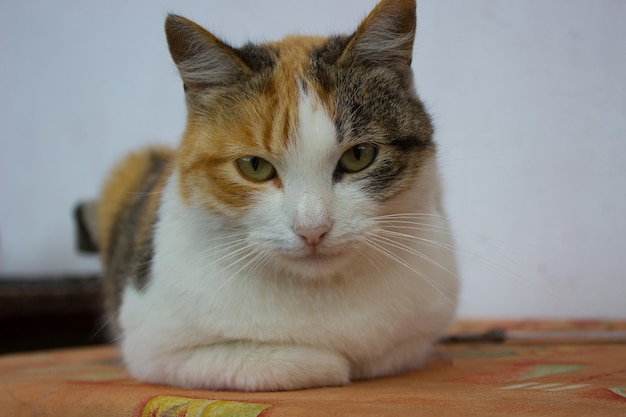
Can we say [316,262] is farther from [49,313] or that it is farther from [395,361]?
[49,313]

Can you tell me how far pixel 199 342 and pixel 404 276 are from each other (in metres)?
0.48

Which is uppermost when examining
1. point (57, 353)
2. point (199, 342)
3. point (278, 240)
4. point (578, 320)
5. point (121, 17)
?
point (121, 17)

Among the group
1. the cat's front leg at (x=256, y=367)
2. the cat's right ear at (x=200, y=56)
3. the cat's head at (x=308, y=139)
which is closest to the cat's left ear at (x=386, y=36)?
the cat's head at (x=308, y=139)

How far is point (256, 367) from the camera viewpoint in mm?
1271

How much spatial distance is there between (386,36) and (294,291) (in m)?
0.59

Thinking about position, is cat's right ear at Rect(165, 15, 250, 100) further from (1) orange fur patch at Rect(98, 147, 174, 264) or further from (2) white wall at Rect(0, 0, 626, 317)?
(1) orange fur patch at Rect(98, 147, 174, 264)

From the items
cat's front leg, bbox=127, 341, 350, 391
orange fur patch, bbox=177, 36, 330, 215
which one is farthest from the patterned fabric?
orange fur patch, bbox=177, 36, 330, 215

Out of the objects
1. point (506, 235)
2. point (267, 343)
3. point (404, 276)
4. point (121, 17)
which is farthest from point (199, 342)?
point (121, 17)

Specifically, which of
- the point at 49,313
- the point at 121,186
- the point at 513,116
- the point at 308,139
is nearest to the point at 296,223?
the point at 308,139

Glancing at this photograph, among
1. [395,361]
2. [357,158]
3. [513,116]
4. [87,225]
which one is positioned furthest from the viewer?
[87,225]

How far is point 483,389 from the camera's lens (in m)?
1.20

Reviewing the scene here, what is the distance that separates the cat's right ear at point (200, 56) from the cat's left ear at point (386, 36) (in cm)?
24

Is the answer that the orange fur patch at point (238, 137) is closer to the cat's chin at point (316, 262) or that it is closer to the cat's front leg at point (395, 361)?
the cat's chin at point (316, 262)

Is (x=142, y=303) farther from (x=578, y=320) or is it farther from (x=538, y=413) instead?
(x=578, y=320)
